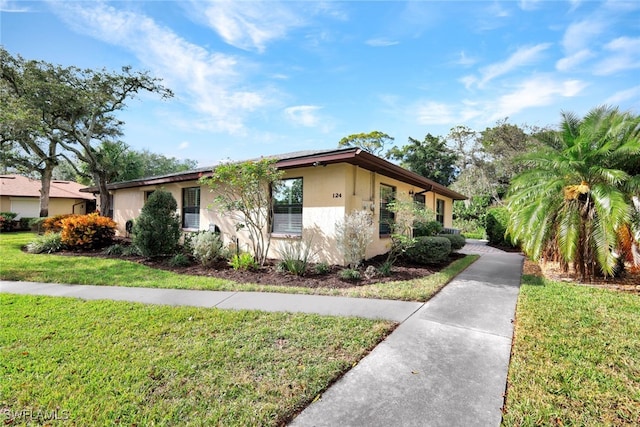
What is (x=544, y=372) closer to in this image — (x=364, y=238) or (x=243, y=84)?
(x=364, y=238)

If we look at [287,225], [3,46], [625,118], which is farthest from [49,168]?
[625,118]

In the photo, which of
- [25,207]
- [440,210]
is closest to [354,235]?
[440,210]

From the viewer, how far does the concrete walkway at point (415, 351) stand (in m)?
2.31

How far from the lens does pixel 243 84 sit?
994cm

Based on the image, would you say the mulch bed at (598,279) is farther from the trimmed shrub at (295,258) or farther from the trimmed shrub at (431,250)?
the trimmed shrub at (295,258)

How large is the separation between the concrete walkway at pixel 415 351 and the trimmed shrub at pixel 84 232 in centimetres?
504

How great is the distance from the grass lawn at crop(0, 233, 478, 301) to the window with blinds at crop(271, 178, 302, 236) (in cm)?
271

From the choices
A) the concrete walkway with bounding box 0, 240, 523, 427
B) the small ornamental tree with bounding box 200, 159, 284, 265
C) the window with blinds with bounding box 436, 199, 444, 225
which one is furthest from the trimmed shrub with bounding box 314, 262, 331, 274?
the window with blinds with bounding box 436, 199, 444, 225

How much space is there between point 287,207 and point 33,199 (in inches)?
1025

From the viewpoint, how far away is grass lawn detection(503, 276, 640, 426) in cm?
234

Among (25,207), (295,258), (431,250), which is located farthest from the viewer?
(25,207)

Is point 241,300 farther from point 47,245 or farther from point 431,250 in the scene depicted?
point 47,245

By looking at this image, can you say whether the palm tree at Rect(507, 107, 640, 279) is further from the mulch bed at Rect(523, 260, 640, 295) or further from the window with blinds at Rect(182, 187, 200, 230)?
the window with blinds at Rect(182, 187, 200, 230)

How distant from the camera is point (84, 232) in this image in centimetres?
1086
